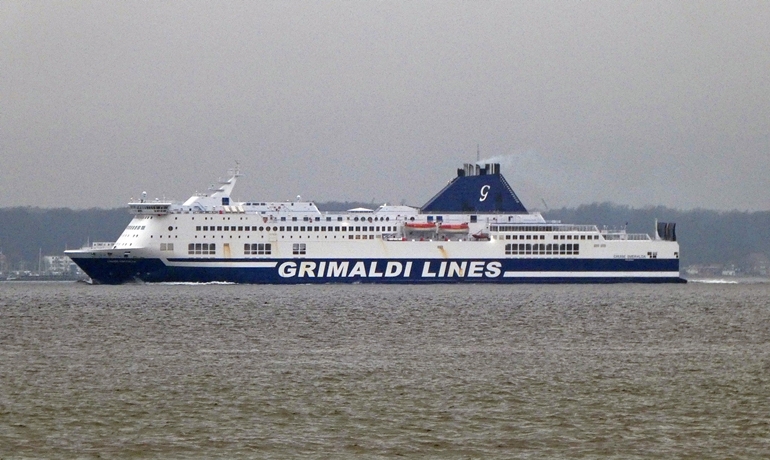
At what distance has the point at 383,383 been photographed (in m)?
22.5

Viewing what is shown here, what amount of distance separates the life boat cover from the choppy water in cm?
2087

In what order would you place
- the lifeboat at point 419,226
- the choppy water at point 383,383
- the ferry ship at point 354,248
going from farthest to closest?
the lifeboat at point 419,226 < the ferry ship at point 354,248 < the choppy water at point 383,383

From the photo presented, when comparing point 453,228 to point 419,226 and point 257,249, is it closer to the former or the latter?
point 419,226

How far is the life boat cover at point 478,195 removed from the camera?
209ft

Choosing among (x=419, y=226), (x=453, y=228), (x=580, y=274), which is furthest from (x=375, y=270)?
(x=580, y=274)

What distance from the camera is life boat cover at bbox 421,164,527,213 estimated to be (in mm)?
63562

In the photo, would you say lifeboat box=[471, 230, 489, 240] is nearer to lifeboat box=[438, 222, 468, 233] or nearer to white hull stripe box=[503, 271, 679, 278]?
lifeboat box=[438, 222, 468, 233]

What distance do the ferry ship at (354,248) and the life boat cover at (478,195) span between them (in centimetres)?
73

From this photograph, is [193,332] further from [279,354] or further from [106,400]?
[106,400]

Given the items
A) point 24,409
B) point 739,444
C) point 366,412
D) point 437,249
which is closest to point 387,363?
point 366,412

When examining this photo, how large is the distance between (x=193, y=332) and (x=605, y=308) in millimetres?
17289

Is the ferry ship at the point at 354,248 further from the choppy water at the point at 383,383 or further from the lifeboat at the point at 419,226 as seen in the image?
the choppy water at the point at 383,383

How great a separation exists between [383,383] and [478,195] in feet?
138

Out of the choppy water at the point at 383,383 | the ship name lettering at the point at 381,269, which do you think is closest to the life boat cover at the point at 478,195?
the ship name lettering at the point at 381,269
